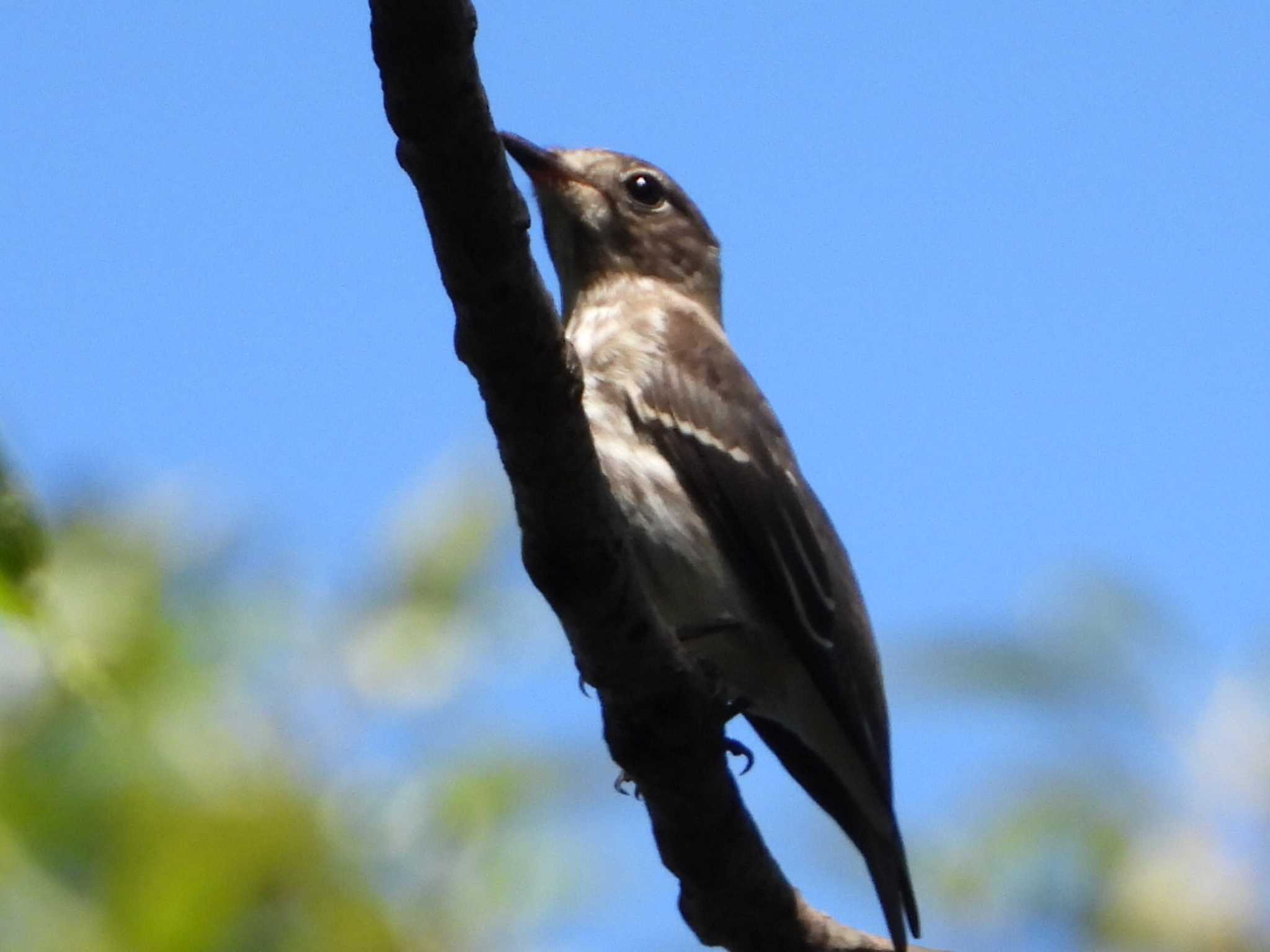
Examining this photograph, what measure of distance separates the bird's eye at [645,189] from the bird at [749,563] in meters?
1.01

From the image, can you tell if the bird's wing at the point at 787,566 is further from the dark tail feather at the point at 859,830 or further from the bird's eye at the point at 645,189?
the bird's eye at the point at 645,189

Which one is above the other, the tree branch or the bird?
the bird

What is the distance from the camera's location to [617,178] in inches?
277

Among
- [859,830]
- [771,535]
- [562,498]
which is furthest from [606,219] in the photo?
[562,498]

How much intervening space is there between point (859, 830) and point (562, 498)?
221 cm

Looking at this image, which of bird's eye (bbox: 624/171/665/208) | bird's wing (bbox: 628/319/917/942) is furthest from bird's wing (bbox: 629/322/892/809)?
bird's eye (bbox: 624/171/665/208)

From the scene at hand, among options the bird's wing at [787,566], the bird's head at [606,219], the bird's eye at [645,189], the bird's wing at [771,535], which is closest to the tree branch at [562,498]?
the bird's wing at [787,566]

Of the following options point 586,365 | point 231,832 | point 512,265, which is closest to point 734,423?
point 586,365

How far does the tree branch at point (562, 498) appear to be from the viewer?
2.93 metres

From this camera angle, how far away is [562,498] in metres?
3.54

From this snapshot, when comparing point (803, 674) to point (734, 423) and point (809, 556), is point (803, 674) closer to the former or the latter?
point (809, 556)

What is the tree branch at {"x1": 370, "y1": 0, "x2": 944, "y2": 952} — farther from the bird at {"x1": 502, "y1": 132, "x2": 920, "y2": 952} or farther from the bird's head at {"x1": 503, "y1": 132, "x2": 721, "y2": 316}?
the bird's head at {"x1": 503, "y1": 132, "x2": 721, "y2": 316}

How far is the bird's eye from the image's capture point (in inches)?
278

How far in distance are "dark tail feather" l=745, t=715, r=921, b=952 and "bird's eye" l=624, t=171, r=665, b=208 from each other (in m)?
2.42
